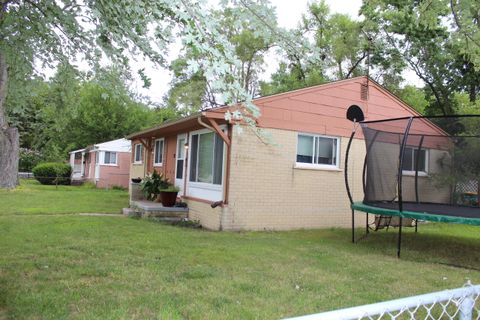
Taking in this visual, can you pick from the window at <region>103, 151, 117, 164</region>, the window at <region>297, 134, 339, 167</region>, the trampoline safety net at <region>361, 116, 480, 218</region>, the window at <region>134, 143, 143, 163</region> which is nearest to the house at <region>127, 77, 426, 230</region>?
→ the window at <region>297, 134, 339, 167</region>

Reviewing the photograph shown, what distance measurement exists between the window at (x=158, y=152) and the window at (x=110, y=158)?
37.2ft

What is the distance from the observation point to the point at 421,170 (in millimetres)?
10477

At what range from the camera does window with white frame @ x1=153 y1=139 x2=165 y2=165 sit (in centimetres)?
1501

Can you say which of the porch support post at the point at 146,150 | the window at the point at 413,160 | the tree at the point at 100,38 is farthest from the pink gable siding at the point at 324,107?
the porch support post at the point at 146,150

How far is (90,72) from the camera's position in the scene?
17.4 feet

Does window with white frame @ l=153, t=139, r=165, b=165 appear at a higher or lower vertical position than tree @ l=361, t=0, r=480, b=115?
lower

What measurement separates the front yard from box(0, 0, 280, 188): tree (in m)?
1.73

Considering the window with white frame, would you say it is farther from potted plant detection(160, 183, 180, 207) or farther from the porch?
the porch

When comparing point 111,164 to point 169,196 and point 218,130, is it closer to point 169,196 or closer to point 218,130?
point 169,196

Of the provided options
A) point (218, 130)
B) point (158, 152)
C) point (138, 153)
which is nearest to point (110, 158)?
point (138, 153)

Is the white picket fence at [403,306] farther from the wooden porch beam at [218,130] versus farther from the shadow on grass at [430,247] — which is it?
the wooden porch beam at [218,130]

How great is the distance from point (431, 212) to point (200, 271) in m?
4.54

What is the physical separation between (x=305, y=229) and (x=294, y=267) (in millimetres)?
4854

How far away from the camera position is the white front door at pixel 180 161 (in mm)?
12688
